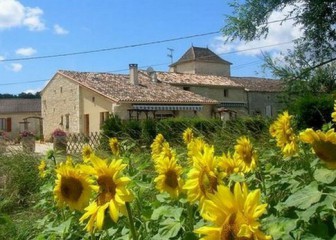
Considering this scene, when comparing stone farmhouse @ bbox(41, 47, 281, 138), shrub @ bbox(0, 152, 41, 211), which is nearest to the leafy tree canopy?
shrub @ bbox(0, 152, 41, 211)

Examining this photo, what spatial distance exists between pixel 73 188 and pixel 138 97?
100ft

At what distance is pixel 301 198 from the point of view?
1551 millimetres

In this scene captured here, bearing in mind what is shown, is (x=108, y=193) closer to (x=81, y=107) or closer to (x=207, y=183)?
(x=207, y=183)

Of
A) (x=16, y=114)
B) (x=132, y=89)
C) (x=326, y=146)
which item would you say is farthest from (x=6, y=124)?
(x=326, y=146)

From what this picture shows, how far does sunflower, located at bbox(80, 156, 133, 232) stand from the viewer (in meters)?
1.49

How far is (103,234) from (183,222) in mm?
474

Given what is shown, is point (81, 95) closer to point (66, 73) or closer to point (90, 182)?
point (66, 73)

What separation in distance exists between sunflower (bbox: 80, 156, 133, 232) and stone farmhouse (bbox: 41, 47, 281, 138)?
1051 inches

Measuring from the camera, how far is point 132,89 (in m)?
33.9

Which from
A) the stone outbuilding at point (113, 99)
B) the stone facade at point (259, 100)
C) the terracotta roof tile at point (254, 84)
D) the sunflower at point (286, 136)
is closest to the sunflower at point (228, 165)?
the sunflower at point (286, 136)

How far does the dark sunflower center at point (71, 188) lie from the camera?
181 cm

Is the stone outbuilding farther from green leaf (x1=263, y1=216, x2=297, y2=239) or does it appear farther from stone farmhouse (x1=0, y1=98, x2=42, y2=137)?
green leaf (x1=263, y1=216, x2=297, y2=239)

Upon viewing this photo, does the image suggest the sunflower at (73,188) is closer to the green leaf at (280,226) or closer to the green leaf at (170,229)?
the green leaf at (170,229)

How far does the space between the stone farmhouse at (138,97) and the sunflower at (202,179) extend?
26507 mm
